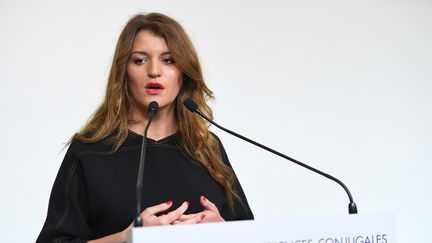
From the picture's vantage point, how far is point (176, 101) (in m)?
2.07

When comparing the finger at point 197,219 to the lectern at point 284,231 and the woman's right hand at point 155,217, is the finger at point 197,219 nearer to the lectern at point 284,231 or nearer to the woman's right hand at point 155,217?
the woman's right hand at point 155,217

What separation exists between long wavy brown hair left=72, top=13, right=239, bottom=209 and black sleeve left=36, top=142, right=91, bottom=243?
0.10 meters

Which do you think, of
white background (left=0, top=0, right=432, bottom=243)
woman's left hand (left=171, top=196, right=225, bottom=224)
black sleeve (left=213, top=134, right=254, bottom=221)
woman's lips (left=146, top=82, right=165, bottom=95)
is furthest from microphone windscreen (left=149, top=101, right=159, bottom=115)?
white background (left=0, top=0, right=432, bottom=243)

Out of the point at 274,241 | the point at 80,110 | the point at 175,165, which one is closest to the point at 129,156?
the point at 175,165

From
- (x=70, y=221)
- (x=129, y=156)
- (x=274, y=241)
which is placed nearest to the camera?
(x=274, y=241)

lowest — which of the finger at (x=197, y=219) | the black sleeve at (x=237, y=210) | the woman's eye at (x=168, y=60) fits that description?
the black sleeve at (x=237, y=210)

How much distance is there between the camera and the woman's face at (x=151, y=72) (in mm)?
1875

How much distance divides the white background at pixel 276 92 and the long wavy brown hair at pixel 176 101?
75cm

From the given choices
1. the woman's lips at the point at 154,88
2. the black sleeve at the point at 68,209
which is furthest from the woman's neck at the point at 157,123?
the black sleeve at the point at 68,209

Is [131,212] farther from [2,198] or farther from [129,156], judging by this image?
[2,198]

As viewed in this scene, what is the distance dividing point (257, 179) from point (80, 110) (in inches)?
35.2

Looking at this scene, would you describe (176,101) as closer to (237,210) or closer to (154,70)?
(154,70)

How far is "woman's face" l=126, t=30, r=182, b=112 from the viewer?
188cm

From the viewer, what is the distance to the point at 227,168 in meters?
2.07
